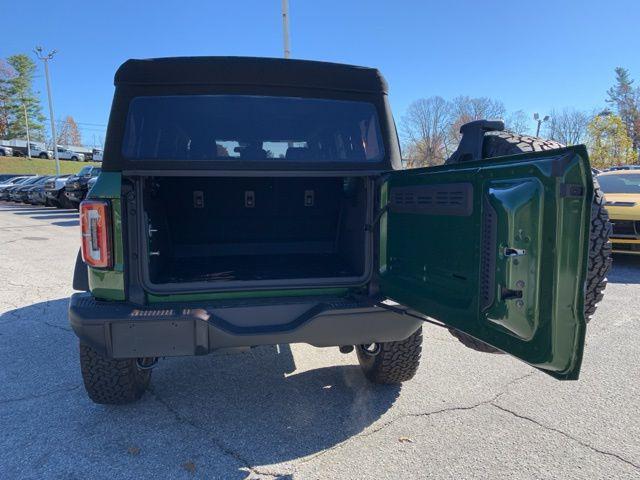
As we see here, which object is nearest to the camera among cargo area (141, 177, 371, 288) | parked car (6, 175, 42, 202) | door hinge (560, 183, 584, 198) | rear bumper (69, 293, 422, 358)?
door hinge (560, 183, 584, 198)

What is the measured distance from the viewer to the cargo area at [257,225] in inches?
138

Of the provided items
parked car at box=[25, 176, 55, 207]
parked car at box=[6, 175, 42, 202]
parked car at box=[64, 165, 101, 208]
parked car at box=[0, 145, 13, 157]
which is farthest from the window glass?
parked car at box=[0, 145, 13, 157]

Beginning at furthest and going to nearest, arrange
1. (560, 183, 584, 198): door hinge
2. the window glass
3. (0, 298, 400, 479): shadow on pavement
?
1. the window glass
2. (0, 298, 400, 479): shadow on pavement
3. (560, 183, 584, 198): door hinge

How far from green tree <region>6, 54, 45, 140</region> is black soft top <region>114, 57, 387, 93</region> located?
7527 cm

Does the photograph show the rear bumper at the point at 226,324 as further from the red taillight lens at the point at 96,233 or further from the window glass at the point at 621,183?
the window glass at the point at 621,183

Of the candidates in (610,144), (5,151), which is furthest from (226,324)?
(5,151)

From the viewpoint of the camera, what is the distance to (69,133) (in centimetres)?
9306

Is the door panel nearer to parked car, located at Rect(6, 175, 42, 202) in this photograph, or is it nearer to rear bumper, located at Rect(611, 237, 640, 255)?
rear bumper, located at Rect(611, 237, 640, 255)

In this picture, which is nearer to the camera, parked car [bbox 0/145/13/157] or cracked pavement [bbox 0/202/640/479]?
cracked pavement [bbox 0/202/640/479]

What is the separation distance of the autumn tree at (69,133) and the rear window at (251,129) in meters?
99.0

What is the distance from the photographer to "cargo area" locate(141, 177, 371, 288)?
11.5 ft

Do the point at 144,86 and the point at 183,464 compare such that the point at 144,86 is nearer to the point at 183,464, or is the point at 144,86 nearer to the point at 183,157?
the point at 183,157

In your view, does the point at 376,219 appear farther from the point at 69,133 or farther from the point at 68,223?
the point at 69,133

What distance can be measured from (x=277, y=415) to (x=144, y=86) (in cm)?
219
